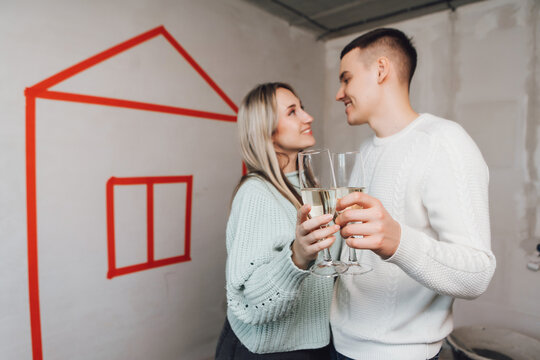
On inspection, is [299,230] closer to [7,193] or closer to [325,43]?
[7,193]

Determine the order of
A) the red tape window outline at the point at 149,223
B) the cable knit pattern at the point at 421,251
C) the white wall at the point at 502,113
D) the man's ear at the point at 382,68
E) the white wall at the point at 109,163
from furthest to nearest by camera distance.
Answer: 1. the white wall at the point at 502,113
2. the red tape window outline at the point at 149,223
3. the white wall at the point at 109,163
4. the man's ear at the point at 382,68
5. the cable knit pattern at the point at 421,251

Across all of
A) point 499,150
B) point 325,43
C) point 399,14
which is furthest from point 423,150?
point 325,43

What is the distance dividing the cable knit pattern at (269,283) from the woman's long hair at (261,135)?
10cm

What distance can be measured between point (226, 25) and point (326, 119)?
57.9 inches

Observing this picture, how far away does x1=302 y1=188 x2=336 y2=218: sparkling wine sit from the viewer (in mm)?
738

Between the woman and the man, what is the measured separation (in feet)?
0.30

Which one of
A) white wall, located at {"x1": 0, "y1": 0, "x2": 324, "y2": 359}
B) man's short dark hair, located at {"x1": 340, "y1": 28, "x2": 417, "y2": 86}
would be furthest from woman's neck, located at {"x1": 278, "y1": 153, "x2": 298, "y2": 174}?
white wall, located at {"x1": 0, "y1": 0, "x2": 324, "y2": 359}

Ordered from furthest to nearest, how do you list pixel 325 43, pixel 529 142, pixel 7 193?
pixel 325 43
pixel 529 142
pixel 7 193

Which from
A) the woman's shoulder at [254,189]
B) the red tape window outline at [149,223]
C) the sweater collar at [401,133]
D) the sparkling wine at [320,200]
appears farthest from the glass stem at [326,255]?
the red tape window outline at [149,223]

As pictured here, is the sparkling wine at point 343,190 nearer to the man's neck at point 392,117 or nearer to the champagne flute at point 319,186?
the champagne flute at point 319,186

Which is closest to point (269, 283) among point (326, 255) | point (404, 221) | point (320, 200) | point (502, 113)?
point (326, 255)

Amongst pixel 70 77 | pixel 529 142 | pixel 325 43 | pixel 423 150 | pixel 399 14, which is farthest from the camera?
pixel 325 43

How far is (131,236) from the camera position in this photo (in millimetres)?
2070

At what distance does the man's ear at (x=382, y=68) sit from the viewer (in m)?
1.24
